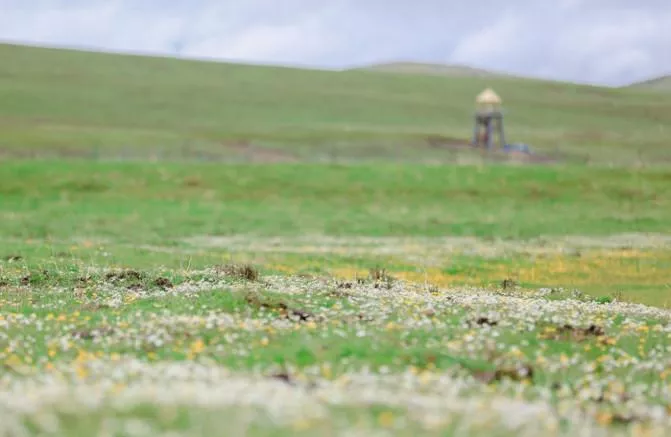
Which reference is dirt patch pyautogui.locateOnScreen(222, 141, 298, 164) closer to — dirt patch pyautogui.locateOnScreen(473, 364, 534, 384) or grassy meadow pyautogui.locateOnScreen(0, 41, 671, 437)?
grassy meadow pyautogui.locateOnScreen(0, 41, 671, 437)

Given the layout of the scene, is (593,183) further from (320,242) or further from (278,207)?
(320,242)

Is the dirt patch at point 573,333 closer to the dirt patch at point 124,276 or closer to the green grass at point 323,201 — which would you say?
the dirt patch at point 124,276

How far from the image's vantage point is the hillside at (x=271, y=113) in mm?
112688

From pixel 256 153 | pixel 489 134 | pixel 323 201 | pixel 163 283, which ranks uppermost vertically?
pixel 489 134

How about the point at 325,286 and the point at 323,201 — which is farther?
the point at 323,201

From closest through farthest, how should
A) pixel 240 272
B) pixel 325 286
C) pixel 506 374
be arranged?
1. pixel 506 374
2. pixel 325 286
3. pixel 240 272

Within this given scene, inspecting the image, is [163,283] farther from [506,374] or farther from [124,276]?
[506,374]

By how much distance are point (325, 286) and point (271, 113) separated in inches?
4985

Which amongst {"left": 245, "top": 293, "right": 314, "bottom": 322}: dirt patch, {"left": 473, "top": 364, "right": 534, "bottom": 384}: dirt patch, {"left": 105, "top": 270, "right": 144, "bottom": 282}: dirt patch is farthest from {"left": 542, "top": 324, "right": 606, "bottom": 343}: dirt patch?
{"left": 105, "top": 270, "right": 144, "bottom": 282}: dirt patch

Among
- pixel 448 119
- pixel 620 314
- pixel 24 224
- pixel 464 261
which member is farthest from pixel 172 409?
pixel 448 119

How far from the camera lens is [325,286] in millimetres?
28953

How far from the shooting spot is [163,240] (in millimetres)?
52938

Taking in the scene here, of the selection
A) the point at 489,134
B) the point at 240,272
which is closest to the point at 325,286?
the point at 240,272

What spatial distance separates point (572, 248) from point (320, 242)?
1215cm
